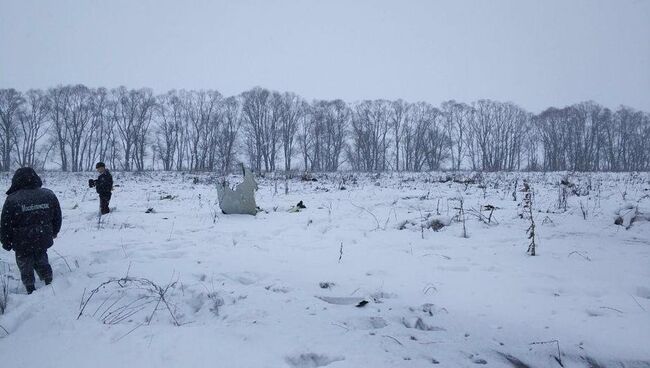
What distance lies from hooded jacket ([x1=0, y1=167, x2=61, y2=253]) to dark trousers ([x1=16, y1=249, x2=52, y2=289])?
0.19 feet

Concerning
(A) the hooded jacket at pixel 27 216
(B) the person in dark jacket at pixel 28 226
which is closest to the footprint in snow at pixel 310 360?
(B) the person in dark jacket at pixel 28 226

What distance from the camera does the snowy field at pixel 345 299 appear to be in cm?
250

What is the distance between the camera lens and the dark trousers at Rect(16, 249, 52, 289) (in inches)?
157

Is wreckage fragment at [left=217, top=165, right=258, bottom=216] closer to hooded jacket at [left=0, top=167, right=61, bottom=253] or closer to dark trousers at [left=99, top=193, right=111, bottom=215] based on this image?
dark trousers at [left=99, top=193, right=111, bottom=215]

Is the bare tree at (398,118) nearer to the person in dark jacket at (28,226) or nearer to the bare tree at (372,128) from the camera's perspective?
the bare tree at (372,128)

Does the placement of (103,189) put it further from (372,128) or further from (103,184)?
(372,128)

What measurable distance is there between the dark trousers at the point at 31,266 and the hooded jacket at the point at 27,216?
6cm

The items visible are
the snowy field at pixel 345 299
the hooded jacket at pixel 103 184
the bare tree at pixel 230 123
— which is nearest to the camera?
the snowy field at pixel 345 299

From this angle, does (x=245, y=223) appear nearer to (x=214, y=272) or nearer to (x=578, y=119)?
(x=214, y=272)

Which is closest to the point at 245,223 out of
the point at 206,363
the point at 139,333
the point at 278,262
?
the point at 278,262

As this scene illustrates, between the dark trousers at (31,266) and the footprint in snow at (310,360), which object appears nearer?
the footprint in snow at (310,360)

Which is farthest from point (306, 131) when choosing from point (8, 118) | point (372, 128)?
point (8, 118)

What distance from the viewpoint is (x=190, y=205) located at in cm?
1005


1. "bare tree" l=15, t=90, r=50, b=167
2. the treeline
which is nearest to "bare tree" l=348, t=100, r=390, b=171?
the treeline
